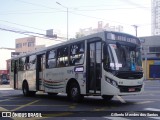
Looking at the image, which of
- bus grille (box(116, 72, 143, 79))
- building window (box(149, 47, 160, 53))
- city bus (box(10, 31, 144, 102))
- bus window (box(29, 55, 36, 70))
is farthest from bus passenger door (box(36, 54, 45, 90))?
building window (box(149, 47, 160, 53))

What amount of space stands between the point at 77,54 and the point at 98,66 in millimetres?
1765

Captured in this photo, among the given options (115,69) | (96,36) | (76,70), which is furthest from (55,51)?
(115,69)

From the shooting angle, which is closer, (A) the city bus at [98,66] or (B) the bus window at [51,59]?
(A) the city bus at [98,66]

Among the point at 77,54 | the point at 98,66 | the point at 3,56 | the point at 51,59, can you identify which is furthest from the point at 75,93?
the point at 3,56

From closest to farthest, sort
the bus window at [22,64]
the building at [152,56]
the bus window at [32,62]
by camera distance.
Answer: the bus window at [32,62]
the bus window at [22,64]
the building at [152,56]

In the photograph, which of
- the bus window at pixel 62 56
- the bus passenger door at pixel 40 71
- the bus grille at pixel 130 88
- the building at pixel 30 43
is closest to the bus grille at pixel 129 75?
the bus grille at pixel 130 88

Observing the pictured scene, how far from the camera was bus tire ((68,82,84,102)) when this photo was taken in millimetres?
14158

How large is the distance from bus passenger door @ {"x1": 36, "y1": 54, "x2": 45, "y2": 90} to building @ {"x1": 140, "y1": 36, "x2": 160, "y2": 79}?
37064mm

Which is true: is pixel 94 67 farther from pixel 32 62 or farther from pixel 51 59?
pixel 32 62

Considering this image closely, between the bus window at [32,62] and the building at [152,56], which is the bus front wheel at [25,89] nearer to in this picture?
the bus window at [32,62]

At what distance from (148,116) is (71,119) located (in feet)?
8.39

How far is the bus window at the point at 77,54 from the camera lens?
46.1 feet

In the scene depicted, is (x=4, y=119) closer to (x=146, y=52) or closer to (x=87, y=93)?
(x=87, y=93)

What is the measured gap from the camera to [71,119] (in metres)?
9.66
